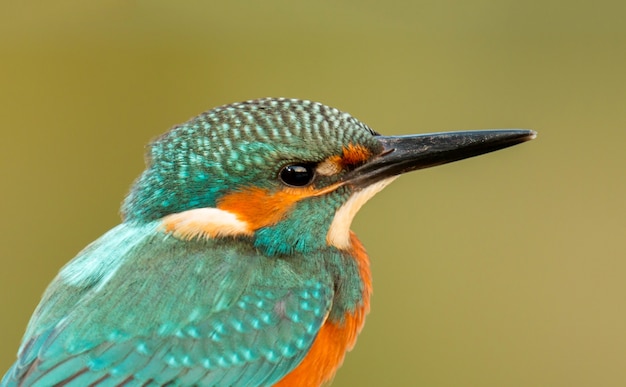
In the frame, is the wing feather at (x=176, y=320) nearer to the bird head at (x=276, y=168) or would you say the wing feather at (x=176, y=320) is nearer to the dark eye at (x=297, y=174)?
the bird head at (x=276, y=168)

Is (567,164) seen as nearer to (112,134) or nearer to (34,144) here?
(112,134)

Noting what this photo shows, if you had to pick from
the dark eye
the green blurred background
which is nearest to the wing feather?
the dark eye

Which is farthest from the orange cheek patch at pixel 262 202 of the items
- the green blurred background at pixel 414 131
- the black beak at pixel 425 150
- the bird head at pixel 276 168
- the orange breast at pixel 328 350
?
the green blurred background at pixel 414 131

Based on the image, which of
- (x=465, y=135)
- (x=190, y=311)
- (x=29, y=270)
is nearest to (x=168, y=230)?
(x=190, y=311)

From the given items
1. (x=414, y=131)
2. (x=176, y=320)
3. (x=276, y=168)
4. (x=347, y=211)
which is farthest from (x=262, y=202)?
(x=414, y=131)

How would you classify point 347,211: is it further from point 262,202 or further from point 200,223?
point 200,223

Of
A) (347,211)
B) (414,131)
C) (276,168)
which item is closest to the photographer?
(276,168)

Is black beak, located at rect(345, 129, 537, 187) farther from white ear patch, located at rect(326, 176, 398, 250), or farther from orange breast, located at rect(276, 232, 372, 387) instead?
orange breast, located at rect(276, 232, 372, 387)
